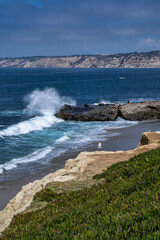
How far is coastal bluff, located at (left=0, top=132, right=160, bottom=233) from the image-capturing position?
10.3m

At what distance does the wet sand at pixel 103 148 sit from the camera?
1680 centimetres

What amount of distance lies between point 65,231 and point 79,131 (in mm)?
28493

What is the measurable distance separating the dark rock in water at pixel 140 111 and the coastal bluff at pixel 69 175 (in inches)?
925

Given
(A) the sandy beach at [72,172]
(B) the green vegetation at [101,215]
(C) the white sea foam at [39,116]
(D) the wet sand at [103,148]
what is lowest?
(D) the wet sand at [103,148]

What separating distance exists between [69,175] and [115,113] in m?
31.1

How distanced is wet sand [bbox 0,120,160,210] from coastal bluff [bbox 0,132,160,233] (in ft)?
11.5

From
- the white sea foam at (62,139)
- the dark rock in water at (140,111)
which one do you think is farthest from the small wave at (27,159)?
the dark rock in water at (140,111)

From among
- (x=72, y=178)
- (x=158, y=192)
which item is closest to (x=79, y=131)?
(x=72, y=178)

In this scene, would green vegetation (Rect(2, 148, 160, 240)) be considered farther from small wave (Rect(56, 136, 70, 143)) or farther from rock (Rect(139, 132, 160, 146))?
small wave (Rect(56, 136, 70, 143))

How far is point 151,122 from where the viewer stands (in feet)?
135

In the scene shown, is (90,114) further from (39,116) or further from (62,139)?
(62,139)

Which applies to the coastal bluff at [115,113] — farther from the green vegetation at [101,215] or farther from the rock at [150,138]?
the green vegetation at [101,215]

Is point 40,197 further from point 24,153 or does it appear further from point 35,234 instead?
point 24,153

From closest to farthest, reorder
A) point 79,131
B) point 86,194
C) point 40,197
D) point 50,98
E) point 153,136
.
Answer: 1. point 86,194
2. point 40,197
3. point 153,136
4. point 79,131
5. point 50,98
